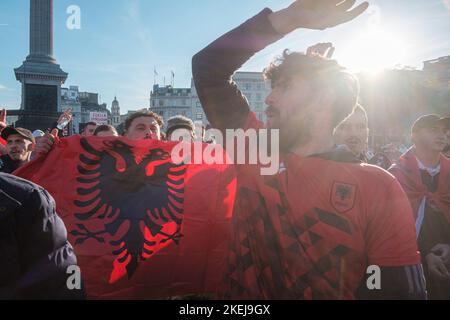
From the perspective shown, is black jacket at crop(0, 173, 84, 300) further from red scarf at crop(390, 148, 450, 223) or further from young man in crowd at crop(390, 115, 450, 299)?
red scarf at crop(390, 148, 450, 223)

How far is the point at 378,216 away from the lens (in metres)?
1.67

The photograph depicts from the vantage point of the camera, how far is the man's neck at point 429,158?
4.15m

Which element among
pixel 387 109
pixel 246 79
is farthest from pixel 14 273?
pixel 246 79

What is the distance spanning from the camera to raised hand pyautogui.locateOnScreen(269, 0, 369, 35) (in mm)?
1463

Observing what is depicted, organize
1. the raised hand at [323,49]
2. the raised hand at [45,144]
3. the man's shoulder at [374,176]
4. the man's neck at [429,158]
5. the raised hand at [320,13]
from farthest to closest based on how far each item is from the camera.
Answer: the man's neck at [429,158] < the raised hand at [45,144] < the raised hand at [323,49] < the man's shoulder at [374,176] < the raised hand at [320,13]

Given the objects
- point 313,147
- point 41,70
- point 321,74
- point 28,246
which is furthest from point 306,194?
point 41,70

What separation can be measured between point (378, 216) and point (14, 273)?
5.35 ft

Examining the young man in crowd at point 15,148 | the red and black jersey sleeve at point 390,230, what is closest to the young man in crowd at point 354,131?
the red and black jersey sleeve at point 390,230

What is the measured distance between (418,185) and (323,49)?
2649mm

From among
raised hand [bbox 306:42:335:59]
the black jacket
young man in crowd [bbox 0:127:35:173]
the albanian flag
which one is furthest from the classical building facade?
the black jacket

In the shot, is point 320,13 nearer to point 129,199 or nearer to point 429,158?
point 129,199

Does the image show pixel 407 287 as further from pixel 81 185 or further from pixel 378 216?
pixel 81 185

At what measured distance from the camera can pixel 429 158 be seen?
13.7 ft

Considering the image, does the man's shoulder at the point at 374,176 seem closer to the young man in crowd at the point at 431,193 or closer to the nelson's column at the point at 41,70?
the young man in crowd at the point at 431,193
